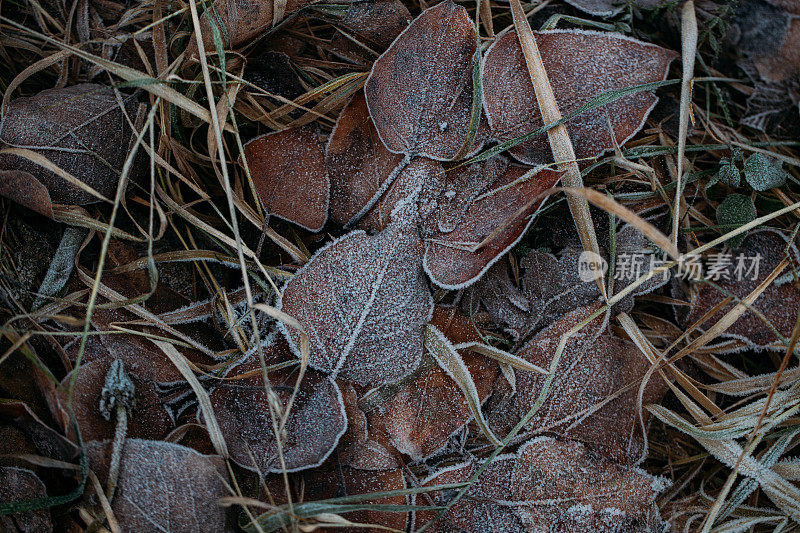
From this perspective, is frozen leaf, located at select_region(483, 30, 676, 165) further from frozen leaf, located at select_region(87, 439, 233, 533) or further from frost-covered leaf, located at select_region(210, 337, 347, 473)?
frozen leaf, located at select_region(87, 439, 233, 533)

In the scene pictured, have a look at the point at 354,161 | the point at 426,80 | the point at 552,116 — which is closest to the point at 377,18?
the point at 426,80

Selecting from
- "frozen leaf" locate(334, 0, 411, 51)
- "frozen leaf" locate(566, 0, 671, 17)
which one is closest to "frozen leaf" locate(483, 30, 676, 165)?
"frozen leaf" locate(566, 0, 671, 17)

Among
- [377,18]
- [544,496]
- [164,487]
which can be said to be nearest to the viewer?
[164,487]

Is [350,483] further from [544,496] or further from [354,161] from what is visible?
[354,161]

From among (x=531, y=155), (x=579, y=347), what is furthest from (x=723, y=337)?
(x=531, y=155)

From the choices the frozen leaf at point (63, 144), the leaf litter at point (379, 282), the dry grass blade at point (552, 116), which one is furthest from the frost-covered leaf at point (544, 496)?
the frozen leaf at point (63, 144)

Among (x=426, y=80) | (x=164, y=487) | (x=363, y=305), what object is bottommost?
(x=164, y=487)

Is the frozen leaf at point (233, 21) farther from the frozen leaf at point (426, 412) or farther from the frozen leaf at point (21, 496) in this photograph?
the frozen leaf at point (21, 496)
